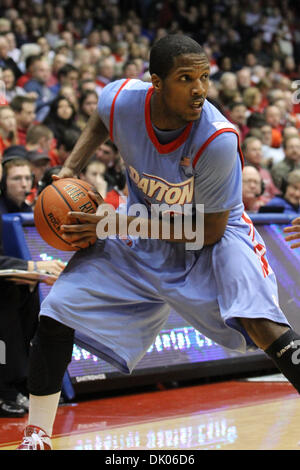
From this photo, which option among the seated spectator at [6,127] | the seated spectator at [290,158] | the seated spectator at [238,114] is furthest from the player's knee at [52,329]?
the seated spectator at [238,114]

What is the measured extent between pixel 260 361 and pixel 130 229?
2.32 meters

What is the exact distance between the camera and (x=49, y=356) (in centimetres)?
284

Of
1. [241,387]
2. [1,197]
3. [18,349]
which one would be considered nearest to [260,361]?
[241,387]

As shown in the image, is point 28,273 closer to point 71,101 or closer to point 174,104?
point 174,104

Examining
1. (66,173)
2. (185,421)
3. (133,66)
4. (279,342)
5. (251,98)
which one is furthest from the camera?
(251,98)

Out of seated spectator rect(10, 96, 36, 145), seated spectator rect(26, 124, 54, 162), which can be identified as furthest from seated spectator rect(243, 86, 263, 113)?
seated spectator rect(26, 124, 54, 162)

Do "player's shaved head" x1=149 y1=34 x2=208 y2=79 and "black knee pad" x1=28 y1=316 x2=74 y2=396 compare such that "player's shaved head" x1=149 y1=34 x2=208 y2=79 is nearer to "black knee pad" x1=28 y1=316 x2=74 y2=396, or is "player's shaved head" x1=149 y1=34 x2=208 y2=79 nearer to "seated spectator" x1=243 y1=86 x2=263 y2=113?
"black knee pad" x1=28 y1=316 x2=74 y2=396

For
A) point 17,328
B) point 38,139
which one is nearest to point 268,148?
point 38,139

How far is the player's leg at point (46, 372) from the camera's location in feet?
9.30

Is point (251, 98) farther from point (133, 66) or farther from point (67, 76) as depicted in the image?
point (67, 76)

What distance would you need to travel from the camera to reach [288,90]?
1214 centimetres

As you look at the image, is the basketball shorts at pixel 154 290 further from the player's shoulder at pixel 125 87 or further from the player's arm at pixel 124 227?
the player's shoulder at pixel 125 87

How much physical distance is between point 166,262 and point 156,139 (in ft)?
1.72

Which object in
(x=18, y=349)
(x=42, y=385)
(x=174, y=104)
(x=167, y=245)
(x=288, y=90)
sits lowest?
(x=288, y=90)
